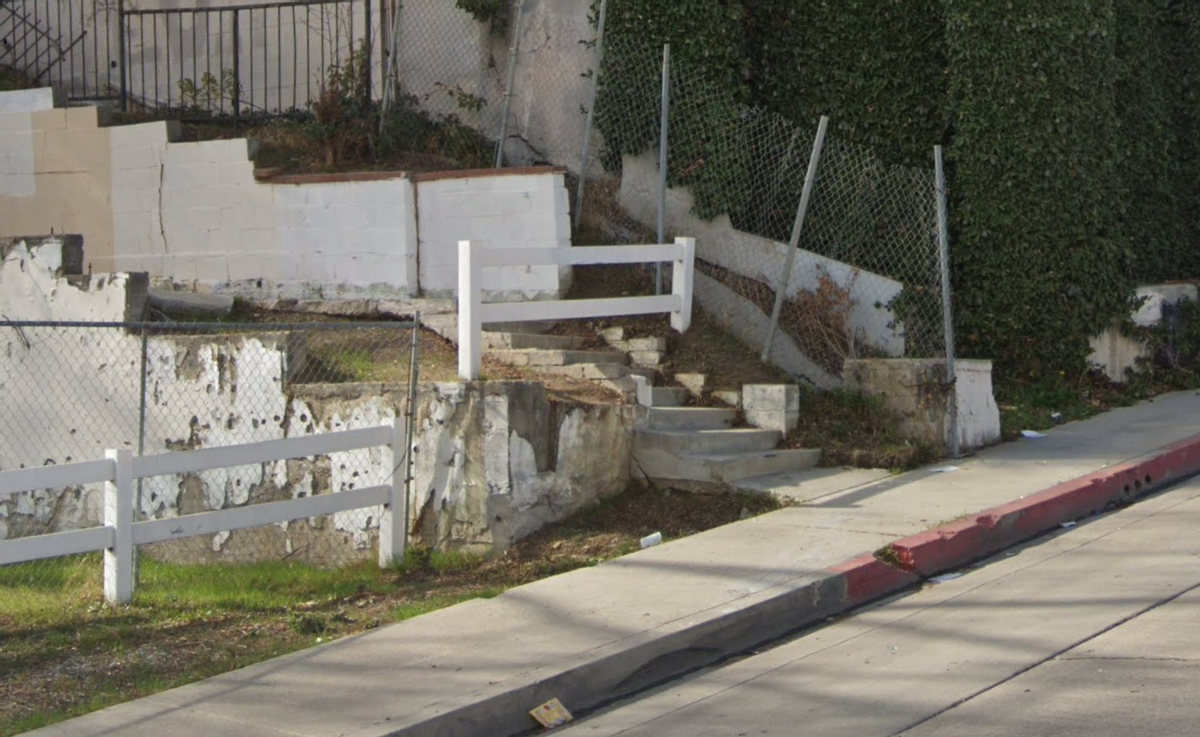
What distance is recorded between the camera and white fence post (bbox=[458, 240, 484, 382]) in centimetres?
953

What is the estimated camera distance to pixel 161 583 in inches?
370

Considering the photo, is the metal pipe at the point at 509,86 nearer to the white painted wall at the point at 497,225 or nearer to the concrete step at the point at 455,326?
the white painted wall at the point at 497,225

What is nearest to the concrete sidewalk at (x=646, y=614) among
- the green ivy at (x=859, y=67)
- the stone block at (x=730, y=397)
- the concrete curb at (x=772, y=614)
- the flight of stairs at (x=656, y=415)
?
the concrete curb at (x=772, y=614)

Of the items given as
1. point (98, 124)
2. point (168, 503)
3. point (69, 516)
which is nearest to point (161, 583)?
point (168, 503)

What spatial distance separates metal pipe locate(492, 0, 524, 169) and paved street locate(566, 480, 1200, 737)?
716 cm

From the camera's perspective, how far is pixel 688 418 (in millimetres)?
10742

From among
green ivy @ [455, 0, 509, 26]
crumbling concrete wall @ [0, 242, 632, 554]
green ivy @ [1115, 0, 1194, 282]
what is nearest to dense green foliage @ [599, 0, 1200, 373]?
green ivy @ [1115, 0, 1194, 282]

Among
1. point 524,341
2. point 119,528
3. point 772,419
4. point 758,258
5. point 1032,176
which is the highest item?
point 1032,176

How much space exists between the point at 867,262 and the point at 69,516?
25.5ft

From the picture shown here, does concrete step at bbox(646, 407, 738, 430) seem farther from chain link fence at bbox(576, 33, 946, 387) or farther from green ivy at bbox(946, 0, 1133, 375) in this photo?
green ivy at bbox(946, 0, 1133, 375)

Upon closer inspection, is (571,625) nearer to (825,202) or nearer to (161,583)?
(161,583)

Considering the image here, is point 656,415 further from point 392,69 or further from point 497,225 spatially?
point 392,69

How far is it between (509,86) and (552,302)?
4.11 metres

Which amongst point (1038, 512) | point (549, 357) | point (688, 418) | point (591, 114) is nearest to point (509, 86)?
point (591, 114)
